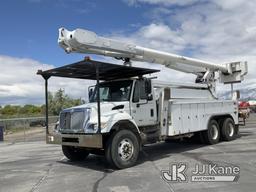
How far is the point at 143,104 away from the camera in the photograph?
11031 mm

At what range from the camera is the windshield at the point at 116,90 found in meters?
10.8

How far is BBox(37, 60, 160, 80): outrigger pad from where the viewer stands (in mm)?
9844

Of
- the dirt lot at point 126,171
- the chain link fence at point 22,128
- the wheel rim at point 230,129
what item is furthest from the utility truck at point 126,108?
the chain link fence at point 22,128

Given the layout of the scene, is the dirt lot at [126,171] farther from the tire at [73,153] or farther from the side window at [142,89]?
the side window at [142,89]

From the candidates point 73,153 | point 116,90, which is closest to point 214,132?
point 116,90

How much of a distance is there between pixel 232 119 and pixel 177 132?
4460mm

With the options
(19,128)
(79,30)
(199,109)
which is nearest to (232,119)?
(199,109)

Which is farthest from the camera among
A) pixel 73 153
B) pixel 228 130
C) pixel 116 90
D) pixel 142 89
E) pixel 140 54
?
pixel 228 130

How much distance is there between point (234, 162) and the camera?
31.4ft

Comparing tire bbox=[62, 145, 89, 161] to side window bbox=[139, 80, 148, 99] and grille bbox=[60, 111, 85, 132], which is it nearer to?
grille bbox=[60, 111, 85, 132]

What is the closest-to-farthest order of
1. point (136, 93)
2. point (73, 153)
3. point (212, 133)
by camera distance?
1. point (136, 93)
2. point (73, 153)
3. point (212, 133)

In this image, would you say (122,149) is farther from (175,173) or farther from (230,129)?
(230,129)

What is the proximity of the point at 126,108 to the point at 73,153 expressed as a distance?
2.49m

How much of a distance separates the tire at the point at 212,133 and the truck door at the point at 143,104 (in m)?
3.23
